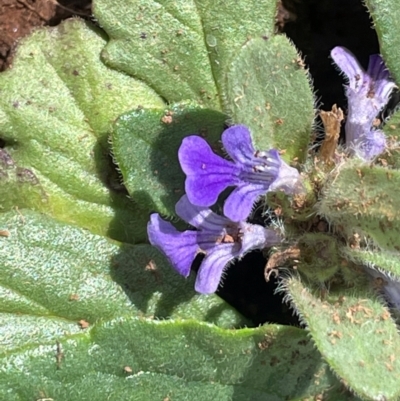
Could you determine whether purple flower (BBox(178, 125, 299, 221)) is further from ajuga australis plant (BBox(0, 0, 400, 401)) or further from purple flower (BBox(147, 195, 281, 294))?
purple flower (BBox(147, 195, 281, 294))

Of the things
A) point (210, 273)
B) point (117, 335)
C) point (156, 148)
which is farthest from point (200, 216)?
point (117, 335)

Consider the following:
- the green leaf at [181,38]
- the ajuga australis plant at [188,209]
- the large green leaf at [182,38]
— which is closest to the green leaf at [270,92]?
the ajuga australis plant at [188,209]

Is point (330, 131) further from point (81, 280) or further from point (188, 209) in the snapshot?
A: point (81, 280)

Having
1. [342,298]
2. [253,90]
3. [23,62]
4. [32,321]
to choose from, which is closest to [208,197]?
[253,90]

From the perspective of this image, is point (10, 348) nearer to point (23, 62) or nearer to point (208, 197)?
point (208, 197)

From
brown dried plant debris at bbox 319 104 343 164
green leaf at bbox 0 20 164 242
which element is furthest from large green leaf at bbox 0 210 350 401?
brown dried plant debris at bbox 319 104 343 164

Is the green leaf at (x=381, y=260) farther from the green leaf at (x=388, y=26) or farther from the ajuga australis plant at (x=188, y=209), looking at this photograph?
the green leaf at (x=388, y=26)

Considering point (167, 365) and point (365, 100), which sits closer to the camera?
point (167, 365)
